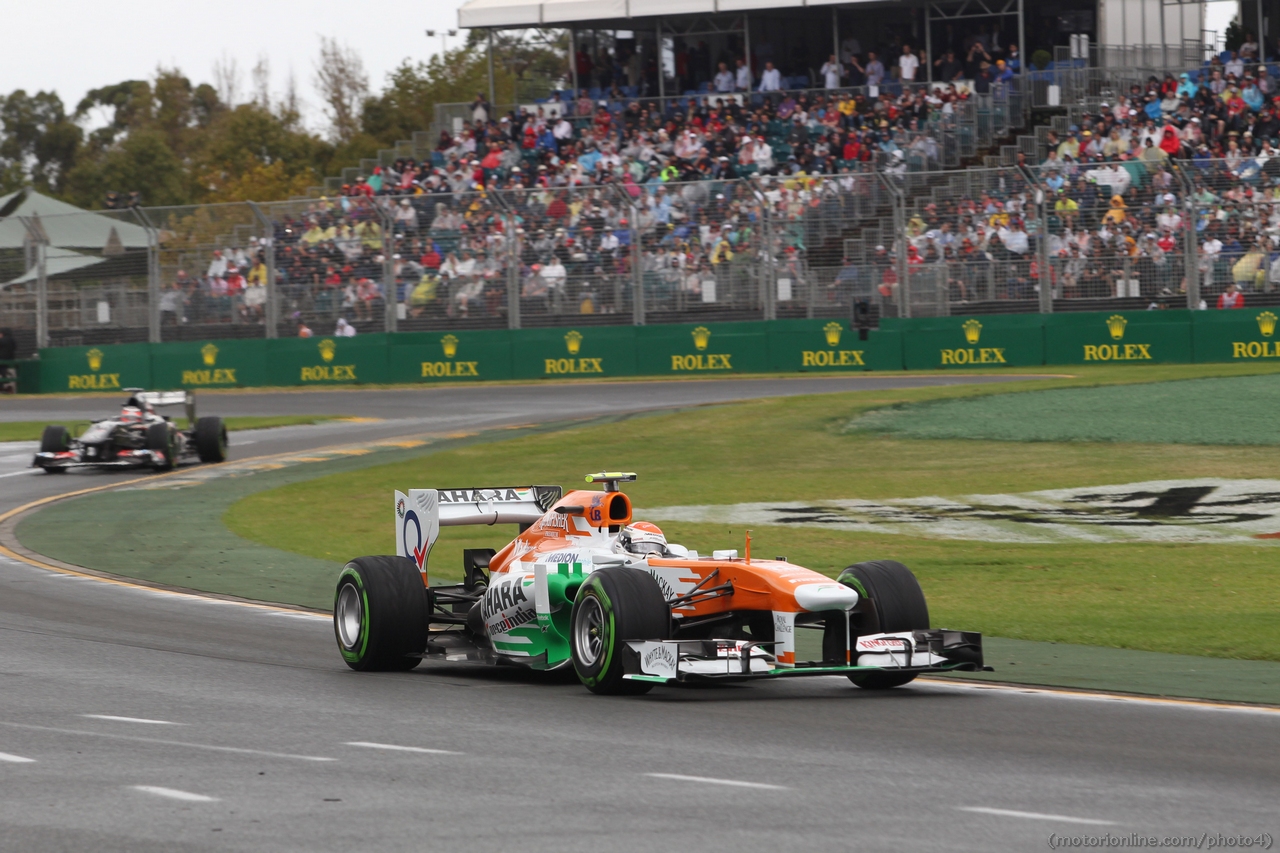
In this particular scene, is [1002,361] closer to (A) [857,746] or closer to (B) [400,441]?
(B) [400,441]

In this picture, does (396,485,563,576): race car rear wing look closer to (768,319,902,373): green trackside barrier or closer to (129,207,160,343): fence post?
(768,319,902,373): green trackside barrier

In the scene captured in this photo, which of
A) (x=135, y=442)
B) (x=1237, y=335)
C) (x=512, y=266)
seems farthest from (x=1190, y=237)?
(x=135, y=442)

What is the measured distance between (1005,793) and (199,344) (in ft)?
119

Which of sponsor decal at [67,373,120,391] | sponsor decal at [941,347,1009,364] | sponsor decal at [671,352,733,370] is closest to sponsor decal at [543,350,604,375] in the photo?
sponsor decal at [671,352,733,370]

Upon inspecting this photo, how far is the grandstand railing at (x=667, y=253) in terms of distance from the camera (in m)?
34.5

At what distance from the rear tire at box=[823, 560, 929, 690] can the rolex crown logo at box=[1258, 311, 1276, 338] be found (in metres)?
26.8

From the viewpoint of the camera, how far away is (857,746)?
25.3 ft

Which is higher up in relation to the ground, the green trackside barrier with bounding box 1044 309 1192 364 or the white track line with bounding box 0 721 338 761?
the green trackside barrier with bounding box 1044 309 1192 364

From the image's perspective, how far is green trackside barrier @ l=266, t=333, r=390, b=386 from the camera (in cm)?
3975

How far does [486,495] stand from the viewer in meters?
11.1

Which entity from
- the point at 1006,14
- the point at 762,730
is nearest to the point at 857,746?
the point at 762,730

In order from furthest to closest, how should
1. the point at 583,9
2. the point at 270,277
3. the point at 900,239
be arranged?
the point at 583,9 → the point at 270,277 → the point at 900,239

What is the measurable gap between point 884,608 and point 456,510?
3156 mm

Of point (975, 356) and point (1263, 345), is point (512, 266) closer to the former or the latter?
point (975, 356)
